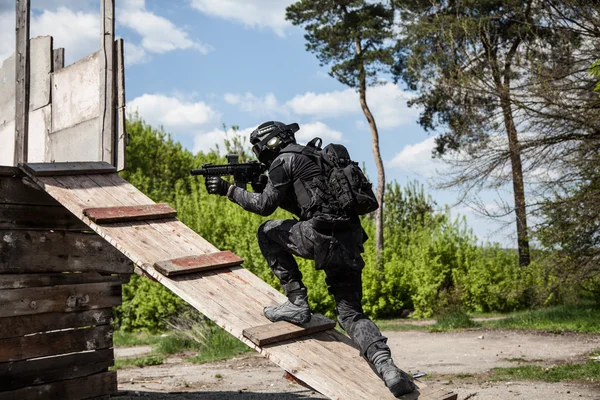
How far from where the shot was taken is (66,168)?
7.01 meters

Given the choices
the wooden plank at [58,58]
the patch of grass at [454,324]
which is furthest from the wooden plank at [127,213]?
the patch of grass at [454,324]

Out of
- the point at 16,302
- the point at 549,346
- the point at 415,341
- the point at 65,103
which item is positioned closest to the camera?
the point at 16,302

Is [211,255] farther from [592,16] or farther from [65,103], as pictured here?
[592,16]

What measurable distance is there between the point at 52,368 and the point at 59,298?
2.62 feet

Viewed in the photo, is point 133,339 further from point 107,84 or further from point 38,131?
→ point 107,84

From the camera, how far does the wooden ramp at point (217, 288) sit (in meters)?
4.84

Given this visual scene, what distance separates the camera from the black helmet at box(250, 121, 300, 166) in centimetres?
542

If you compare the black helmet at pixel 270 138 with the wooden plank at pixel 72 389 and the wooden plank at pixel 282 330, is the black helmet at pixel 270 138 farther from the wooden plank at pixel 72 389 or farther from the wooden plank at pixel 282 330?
the wooden plank at pixel 72 389

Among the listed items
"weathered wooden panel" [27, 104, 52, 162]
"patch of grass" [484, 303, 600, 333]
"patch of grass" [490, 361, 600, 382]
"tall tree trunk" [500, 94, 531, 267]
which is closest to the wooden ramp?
"weathered wooden panel" [27, 104, 52, 162]

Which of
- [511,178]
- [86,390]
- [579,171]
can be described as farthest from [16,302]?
[511,178]

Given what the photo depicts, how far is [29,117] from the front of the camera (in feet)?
30.6

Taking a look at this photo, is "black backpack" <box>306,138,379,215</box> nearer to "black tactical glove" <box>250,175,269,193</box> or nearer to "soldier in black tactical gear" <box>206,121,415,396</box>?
"soldier in black tactical gear" <box>206,121,415,396</box>

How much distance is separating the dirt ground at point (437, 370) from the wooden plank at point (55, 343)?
99cm

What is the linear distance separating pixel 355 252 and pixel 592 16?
1355 cm
